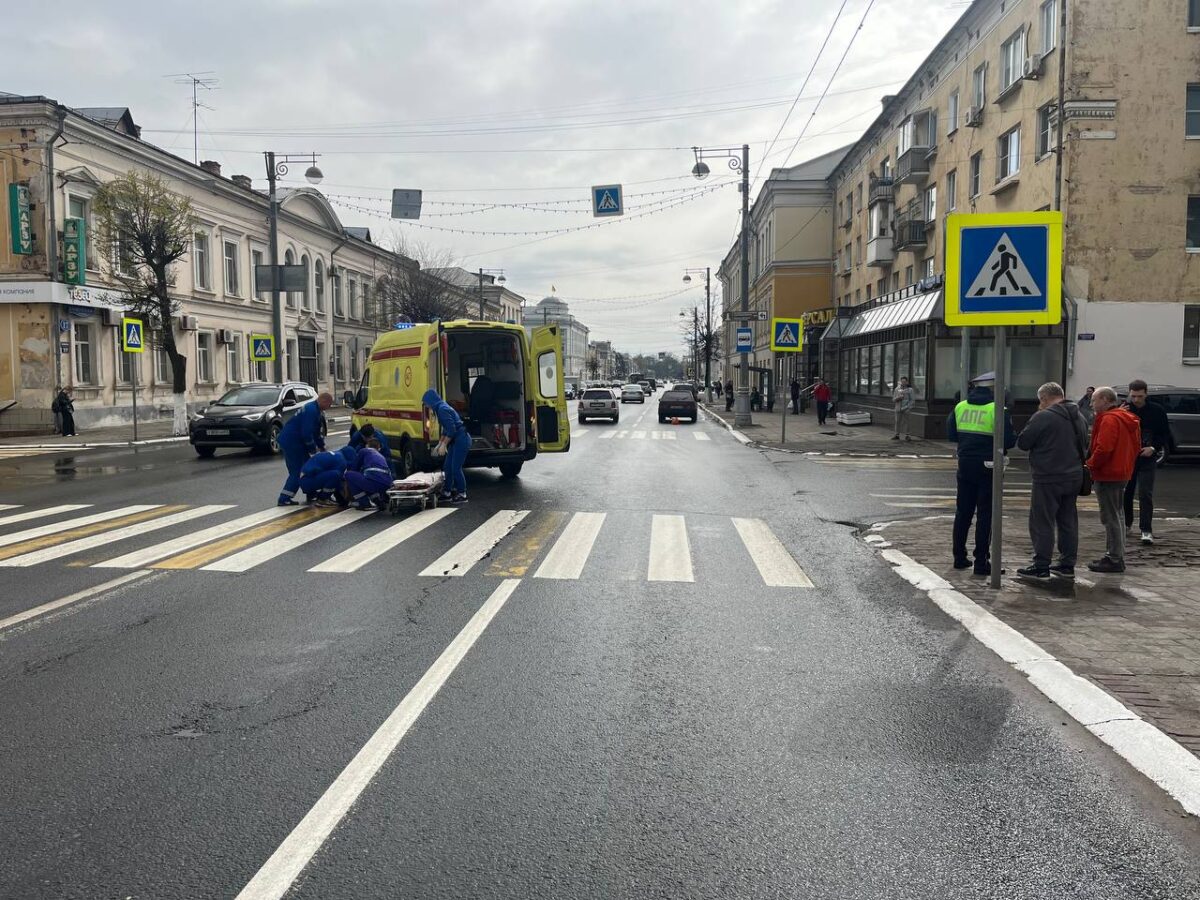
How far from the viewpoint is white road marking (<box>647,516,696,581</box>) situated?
26.4ft

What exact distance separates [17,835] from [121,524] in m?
8.05

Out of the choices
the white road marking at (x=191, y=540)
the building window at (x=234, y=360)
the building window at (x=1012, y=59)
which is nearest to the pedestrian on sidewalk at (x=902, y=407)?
the building window at (x=1012, y=59)

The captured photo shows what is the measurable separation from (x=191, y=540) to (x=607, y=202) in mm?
16916

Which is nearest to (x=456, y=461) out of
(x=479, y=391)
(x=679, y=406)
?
(x=479, y=391)

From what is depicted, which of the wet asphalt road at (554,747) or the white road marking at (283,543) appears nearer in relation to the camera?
the wet asphalt road at (554,747)

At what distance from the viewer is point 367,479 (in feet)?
38.6

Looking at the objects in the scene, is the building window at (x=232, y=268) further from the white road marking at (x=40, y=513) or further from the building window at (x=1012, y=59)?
the building window at (x=1012, y=59)

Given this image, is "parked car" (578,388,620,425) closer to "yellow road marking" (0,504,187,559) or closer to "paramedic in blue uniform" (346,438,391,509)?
"paramedic in blue uniform" (346,438,391,509)

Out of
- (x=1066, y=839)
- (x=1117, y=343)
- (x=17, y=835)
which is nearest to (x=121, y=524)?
(x=17, y=835)

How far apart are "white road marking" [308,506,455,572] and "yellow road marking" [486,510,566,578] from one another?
1.20 m

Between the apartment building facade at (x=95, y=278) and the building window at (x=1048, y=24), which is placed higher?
the building window at (x=1048, y=24)

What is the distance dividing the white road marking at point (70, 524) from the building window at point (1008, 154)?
23035mm

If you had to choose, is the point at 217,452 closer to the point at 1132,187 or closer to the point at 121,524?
the point at 121,524

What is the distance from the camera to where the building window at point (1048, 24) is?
22516 millimetres
